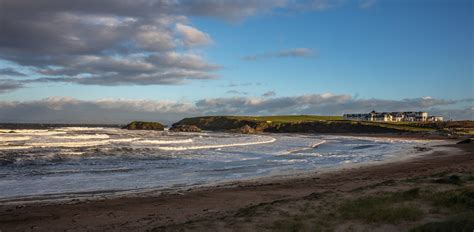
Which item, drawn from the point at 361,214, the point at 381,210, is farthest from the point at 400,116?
the point at 361,214

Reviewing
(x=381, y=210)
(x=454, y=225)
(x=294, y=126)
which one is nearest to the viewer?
(x=454, y=225)

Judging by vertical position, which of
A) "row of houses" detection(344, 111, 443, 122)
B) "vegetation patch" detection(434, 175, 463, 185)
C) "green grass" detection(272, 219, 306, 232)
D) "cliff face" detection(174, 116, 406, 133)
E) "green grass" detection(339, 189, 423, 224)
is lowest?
"green grass" detection(272, 219, 306, 232)

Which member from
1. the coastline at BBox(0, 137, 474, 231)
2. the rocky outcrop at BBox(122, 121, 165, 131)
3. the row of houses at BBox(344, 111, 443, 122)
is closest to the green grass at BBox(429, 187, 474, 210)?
the coastline at BBox(0, 137, 474, 231)

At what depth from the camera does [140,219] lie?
31.3 feet

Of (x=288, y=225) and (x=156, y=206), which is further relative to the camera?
(x=156, y=206)

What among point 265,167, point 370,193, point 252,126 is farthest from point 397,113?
point 370,193

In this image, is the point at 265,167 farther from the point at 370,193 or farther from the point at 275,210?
the point at 275,210

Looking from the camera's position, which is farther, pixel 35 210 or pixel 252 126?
pixel 252 126

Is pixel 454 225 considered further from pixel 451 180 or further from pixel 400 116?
pixel 400 116

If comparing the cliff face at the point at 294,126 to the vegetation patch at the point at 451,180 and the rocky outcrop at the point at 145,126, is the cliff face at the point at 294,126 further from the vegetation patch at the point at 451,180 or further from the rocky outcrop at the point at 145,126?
the vegetation patch at the point at 451,180

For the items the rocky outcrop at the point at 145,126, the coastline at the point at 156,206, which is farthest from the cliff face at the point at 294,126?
the coastline at the point at 156,206

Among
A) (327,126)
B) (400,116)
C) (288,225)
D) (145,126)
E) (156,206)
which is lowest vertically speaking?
(156,206)

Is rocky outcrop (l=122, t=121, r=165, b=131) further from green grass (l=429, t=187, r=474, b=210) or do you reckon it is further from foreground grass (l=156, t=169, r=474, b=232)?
green grass (l=429, t=187, r=474, b=210)

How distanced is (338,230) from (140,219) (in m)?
4.36
